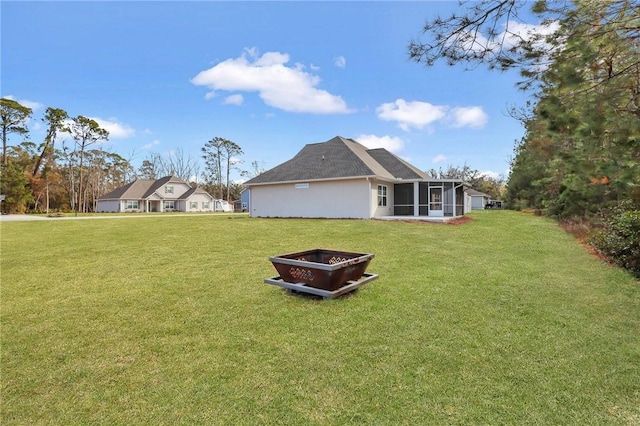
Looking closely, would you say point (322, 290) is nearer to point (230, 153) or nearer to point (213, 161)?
point (230, 153)

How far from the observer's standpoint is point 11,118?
113 feet

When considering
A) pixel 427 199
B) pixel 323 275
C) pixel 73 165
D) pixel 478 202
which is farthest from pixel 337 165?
pixel 73 165

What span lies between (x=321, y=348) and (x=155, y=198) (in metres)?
46.9

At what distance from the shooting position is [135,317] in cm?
410

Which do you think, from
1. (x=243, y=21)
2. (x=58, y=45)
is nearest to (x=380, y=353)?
(x=243, y=21)

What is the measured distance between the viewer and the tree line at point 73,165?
33.9 m

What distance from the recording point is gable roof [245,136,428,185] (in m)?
18.6

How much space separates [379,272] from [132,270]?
198 inches

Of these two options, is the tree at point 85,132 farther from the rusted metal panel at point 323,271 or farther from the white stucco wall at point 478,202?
the white stucco wall at point 478,202

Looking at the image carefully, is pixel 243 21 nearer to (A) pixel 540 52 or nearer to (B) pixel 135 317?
(A) pixel 540 52

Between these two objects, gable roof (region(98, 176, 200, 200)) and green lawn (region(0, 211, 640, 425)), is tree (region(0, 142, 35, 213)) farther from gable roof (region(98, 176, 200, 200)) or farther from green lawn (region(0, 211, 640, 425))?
green lawn (region(0, 211, 640, 425))

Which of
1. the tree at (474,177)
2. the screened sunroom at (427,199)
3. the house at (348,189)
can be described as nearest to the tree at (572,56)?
the house at (348,189)

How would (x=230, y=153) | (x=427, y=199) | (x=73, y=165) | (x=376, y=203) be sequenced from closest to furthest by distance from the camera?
(x=376, y=203) → (x=427, y=199) → (x=73, y=165) → (x=230, y=153)

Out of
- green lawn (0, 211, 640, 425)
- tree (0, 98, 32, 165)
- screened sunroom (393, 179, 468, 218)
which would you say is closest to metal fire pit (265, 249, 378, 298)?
green lawn (0, 211, 640, 425)
